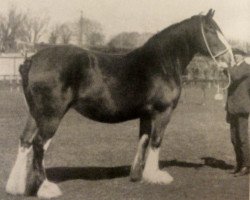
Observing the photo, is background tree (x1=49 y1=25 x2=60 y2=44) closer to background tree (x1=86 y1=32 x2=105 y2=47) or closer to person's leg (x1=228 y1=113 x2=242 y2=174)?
background tree (x1=86 y1=32 x2=105 y2=47)

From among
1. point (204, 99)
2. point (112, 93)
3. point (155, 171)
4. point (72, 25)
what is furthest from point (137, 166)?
point (204, 99)

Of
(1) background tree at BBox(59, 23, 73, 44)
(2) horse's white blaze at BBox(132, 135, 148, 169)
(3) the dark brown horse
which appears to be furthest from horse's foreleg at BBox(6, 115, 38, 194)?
(1) background tree at BBox(59, 23, 73, 44)

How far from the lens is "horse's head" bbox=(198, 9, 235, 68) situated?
13.2 ft

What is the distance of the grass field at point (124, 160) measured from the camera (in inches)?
151

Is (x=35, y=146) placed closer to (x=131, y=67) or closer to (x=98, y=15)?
(x=131, y=67)

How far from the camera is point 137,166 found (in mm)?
4008

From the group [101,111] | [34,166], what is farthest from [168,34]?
[34,166]

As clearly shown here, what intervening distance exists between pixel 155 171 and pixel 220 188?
527 millimetres

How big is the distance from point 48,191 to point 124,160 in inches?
56.7

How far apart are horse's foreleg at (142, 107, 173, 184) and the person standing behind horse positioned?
30.4 inches

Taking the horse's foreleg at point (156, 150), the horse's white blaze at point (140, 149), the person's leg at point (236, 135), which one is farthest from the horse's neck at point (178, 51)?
the person's leg at point (236, 135)

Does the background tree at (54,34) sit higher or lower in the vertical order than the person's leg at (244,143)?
higher

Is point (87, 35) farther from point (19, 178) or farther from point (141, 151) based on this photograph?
point (19, 178)

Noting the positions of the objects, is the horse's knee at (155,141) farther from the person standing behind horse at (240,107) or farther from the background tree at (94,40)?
the background tree at (94,40)
